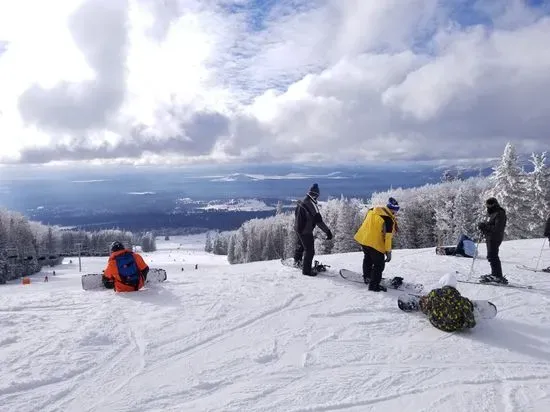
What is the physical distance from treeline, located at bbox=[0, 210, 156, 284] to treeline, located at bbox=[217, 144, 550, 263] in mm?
26541

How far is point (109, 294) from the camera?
26.9ft

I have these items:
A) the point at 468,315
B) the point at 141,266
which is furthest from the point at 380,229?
the point at 141,266

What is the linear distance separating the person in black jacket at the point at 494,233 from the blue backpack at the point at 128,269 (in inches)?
329

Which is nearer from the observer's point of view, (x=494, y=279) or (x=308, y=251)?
(x=494, y=279)

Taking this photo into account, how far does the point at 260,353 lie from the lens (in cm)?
553

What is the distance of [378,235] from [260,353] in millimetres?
4044

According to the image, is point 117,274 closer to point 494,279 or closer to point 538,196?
point 494,279

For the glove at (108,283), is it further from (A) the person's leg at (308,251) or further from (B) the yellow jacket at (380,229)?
(B) the yellow jacket at (380,229)

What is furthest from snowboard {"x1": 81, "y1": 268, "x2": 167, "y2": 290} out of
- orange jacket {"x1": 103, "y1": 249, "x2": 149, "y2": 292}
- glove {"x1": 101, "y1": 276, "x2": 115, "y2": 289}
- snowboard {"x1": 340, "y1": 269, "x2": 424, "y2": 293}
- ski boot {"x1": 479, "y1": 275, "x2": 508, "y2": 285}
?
ski boot {"x1": 479, "y1": 275, "x2": 508, "y2": 285}

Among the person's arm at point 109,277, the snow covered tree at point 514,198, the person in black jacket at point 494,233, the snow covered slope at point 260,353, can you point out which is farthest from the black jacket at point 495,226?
the snow covered tree at point 514,198

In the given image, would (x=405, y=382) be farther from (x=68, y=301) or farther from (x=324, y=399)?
(x=68, y=301)

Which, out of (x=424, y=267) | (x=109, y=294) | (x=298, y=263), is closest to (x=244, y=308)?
(x=109, y=294)

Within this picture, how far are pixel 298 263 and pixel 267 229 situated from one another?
260 ft

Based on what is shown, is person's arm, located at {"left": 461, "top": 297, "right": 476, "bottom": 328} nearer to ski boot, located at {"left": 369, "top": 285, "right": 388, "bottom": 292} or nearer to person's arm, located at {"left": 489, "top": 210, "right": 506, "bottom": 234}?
ski boot, located at {"left": 369, "top": 285, "right": 388, "bottom": 292}
